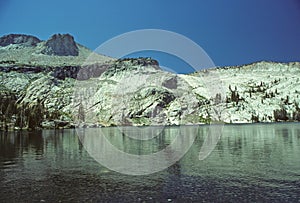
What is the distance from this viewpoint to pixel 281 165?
182 ft

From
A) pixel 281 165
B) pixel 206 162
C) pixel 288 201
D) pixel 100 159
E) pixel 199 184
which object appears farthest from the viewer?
pixel 100 159

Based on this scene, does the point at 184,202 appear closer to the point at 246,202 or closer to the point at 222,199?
the point at 222,199

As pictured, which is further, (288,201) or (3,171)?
(3,171)

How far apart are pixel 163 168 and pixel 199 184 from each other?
51.4ft

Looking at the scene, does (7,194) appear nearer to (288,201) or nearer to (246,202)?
(246,202)

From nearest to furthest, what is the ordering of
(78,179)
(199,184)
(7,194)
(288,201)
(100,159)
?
(288,201)
(7,194)
(199,184)
(78,179)
(100,159)

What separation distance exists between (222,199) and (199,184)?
7.93 m

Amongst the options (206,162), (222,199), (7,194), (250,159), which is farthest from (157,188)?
(250,159)

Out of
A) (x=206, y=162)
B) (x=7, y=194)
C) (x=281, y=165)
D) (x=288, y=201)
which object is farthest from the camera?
(x=206, y=162)

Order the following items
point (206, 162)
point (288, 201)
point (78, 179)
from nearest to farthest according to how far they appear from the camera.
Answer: point (288, 201) → point (78, 179) → point (206, 162)

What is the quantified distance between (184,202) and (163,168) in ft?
78.4

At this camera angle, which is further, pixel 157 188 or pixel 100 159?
pixel 100 159

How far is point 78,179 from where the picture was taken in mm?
48250

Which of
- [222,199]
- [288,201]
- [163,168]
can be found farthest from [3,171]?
[288,201]
